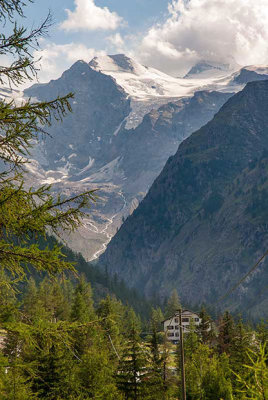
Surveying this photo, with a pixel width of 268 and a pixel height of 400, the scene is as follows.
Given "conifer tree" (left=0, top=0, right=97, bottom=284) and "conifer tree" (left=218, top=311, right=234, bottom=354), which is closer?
"conifer tree" (left=0, top=0, right=97, bottom=284)

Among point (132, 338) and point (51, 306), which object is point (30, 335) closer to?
point (132, 338)

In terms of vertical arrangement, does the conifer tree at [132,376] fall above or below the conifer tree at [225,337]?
below

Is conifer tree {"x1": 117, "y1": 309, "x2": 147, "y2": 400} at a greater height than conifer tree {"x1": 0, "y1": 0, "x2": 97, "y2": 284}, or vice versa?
conifer tree {"x1": 0, "y1": 0, "x2": 97, "y2": 284}

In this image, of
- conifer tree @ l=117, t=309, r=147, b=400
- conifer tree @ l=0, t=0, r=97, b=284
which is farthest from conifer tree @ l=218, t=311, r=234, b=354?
conifer tree @ l=0, t=0, r=97, b=284

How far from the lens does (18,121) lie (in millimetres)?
11141

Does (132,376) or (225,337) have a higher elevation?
(225,337)

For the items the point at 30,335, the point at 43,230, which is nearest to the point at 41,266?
the point at 43,230

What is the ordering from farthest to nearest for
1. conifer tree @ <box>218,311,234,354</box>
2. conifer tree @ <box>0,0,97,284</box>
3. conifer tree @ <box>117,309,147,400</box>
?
conifer tree @ <box>218,311,234,354</box> < conifer tree @ <box>117,309,147,400</box> < conifer tree @ <box>0,0,97,284</box>

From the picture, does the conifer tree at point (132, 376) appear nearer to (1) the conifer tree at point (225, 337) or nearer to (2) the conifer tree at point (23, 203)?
(2) the conifer tree at point (23, 203)

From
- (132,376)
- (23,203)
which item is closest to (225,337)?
(132,376)

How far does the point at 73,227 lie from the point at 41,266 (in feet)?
4.89

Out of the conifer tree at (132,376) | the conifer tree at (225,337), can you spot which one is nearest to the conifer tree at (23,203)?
the conifer tree at (132,376)

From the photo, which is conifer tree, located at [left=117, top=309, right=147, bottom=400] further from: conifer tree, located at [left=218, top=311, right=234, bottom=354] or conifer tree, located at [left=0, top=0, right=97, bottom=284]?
conifer tree, located at [left=218, top=311, right=234, bottom=354]

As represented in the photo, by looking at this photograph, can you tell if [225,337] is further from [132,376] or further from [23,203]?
[23,203]
